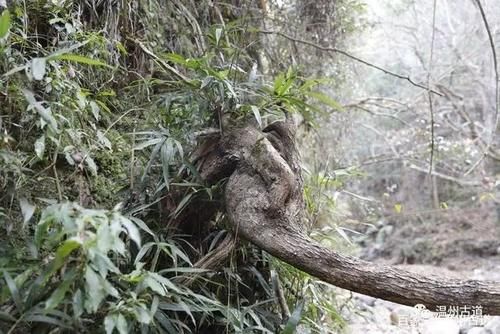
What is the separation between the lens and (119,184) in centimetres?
136

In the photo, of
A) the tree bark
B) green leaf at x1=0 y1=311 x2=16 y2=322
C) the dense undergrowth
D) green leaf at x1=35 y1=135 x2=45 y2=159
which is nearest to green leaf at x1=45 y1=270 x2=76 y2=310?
the dense undergrowth

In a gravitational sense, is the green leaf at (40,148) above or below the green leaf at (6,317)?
above

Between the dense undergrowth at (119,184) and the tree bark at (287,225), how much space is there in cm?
7

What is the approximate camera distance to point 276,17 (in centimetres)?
223

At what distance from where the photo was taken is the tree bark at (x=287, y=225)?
102 cm

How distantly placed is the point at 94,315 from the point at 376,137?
13.9 ft

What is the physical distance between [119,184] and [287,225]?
1.77 feet

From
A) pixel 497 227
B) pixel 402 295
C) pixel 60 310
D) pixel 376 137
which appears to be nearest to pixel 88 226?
pixel 60 310

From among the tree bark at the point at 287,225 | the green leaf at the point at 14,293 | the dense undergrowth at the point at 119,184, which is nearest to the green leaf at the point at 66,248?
the dense undergrowth at the point at 119,184

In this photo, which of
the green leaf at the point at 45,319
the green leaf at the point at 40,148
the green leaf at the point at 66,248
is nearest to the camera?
the green leaf at the point at 66,248

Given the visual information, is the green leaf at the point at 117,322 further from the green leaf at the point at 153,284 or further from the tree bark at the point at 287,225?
the tree bark at the point at 287,225

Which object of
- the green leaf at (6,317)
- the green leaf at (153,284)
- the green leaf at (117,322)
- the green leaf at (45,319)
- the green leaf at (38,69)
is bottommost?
the green leaf at (6,317)

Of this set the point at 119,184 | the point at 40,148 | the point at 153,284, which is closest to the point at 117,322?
the point at 153,284

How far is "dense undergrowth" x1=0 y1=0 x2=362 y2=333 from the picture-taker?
81 centimetres
